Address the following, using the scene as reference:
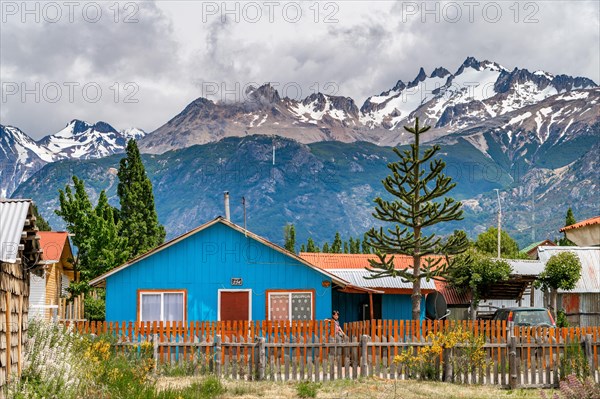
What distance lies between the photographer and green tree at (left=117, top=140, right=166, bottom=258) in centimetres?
7606

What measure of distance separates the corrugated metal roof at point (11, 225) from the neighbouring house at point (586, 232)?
40.7m

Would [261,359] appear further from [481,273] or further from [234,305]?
[481,273]

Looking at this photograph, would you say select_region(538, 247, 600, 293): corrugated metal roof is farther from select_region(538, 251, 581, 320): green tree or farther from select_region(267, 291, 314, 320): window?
select_region(267, 291, 314, 320): window

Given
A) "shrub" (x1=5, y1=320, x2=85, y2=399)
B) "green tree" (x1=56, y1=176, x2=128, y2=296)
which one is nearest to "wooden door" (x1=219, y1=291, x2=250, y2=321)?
"shrub" (x1=5, y1=320, x2=85, y2=399)

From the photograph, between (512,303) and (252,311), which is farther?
(512,303)

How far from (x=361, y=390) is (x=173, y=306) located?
11.5 m

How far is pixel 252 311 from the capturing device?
97.1 ft

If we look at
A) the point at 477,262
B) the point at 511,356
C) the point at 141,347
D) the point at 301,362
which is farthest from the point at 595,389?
the point at 477,262

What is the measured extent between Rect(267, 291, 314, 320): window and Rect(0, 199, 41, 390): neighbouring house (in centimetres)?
1252

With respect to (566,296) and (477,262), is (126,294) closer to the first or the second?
(477,262)

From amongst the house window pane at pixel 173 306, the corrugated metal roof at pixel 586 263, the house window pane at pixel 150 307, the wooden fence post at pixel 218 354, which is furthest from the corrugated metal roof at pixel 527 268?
the wooden fence post at pixel 218 354

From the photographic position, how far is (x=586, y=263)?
1676 inches

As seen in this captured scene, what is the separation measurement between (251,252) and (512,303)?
84.1ft

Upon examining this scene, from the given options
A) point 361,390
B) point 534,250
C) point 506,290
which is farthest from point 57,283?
point 534,250
